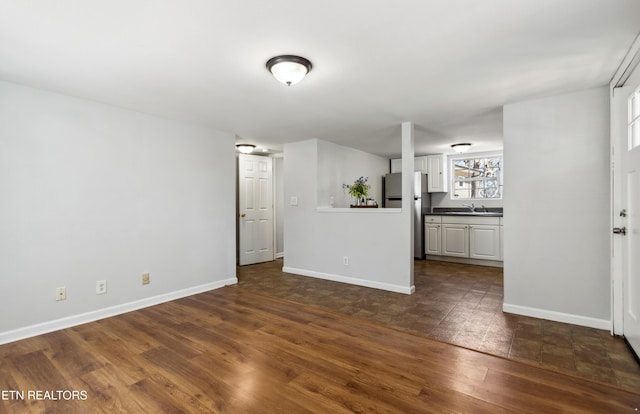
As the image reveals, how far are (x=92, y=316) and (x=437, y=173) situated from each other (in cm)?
609

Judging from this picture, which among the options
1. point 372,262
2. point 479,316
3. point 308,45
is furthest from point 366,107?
point 479,316

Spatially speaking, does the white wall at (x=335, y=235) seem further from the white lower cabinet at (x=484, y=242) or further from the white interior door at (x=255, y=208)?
the white lower cabinet at (x=484, y=242)

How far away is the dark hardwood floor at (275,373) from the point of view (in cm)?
174

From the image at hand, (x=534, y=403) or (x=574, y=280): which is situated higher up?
(x=574, y=280)

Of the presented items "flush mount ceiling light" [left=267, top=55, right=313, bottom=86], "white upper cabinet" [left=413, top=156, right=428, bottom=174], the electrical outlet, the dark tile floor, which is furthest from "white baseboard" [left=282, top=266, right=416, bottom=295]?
"white upper cabinet" [left=413, top=156, right=428, bottom=174]

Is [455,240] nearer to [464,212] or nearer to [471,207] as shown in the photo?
[464,212]

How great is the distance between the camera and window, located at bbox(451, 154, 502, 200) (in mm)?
6137

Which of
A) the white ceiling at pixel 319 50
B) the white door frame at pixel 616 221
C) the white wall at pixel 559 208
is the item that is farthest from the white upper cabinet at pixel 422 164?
the white door frame at pixel 616 221

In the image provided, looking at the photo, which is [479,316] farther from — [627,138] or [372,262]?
[627,138]

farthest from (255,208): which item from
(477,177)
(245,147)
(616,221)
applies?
(616,221)

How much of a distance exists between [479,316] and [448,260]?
3.21 m

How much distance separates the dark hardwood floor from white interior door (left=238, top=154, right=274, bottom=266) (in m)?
3.04

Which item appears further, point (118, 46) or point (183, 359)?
point (183, 359)

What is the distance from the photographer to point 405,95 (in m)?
3.00
